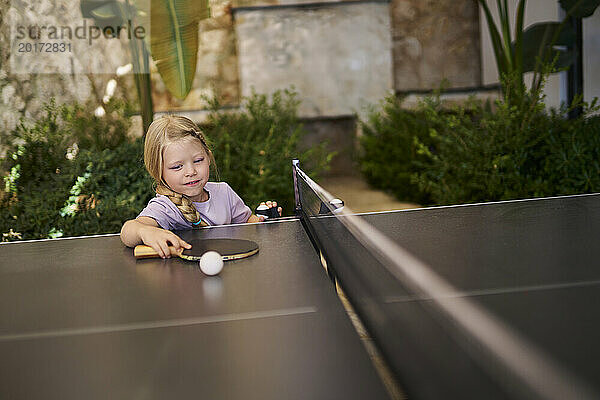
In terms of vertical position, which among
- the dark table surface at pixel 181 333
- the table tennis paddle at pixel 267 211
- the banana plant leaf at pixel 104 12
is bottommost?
the dark table surface at pixel 181 333

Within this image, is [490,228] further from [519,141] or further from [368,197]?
[368,197]

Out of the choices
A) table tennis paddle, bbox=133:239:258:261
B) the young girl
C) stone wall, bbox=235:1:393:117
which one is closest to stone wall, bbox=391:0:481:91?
stone wall, bbox=235:1:393:117

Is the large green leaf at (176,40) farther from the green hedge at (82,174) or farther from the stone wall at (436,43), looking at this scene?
the stone wall at (436,43)

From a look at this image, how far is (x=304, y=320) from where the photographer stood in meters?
0.85

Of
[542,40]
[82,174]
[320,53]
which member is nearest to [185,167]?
[82,174]

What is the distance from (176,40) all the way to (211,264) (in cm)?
297

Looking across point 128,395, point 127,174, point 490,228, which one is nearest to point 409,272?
point 128,395

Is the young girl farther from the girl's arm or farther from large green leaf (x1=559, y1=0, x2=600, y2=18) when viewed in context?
large green leaf (x1=559, y1=0, x2=600, y2=18)

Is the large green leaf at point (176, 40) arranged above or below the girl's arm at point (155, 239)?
above

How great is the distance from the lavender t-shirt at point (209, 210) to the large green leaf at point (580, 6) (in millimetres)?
3095

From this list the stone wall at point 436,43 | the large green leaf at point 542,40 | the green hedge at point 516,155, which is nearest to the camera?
the green hedge at point 516,155

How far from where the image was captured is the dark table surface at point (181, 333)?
68 centimetres

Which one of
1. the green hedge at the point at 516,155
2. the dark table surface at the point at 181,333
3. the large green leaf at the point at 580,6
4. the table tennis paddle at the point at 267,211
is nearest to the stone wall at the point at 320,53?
the green hedge at the point at 516,155

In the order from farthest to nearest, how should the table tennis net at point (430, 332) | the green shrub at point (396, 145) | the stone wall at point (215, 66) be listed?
the stone wall at point (215, 66)
the green shrub at point (396, 145)
the table tennis net at point (430, 332)
